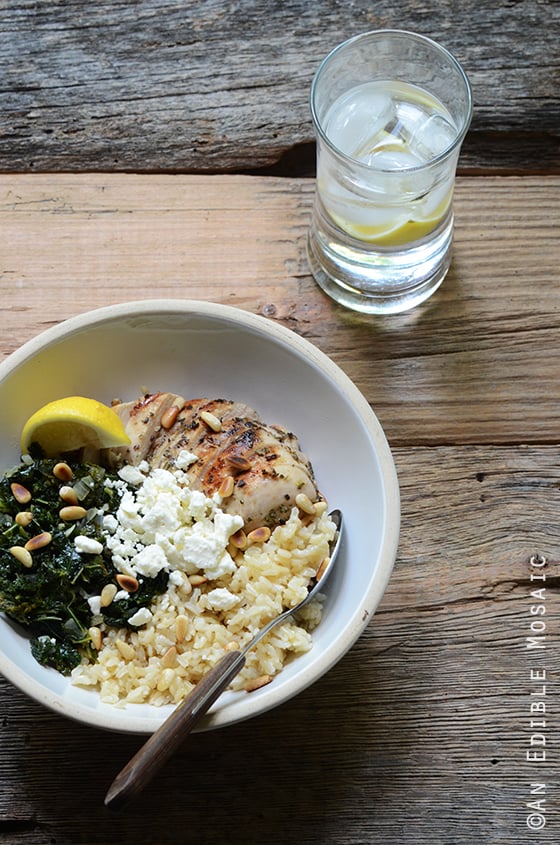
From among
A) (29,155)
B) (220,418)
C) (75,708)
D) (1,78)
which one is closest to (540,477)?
(220,418)

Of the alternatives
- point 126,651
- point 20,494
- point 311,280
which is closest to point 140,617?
point 126,651

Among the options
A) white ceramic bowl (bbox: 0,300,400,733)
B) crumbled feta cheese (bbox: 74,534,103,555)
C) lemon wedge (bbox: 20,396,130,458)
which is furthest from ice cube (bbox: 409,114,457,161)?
crumbled feta cheese (bbox: 74,534,103,555)

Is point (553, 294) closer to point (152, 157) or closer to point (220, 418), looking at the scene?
point (220, 418)

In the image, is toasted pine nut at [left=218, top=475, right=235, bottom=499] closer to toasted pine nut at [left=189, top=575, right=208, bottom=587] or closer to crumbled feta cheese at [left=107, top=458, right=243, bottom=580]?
crumbled feta cheese at [left=107, top=458, right=243, bottom=580]

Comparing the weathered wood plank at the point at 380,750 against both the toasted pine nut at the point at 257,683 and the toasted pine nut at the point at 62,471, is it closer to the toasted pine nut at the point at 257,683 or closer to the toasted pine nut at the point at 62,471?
the toasted pine nut at the point at 257,683

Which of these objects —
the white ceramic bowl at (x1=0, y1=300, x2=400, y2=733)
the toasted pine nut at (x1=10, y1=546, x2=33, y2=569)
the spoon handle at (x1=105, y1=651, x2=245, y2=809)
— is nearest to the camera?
the spoon handle at (x1=105, y1=651, x2=245, y2=809)

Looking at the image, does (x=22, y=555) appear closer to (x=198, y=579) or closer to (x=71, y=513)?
(x=71, y=513)
